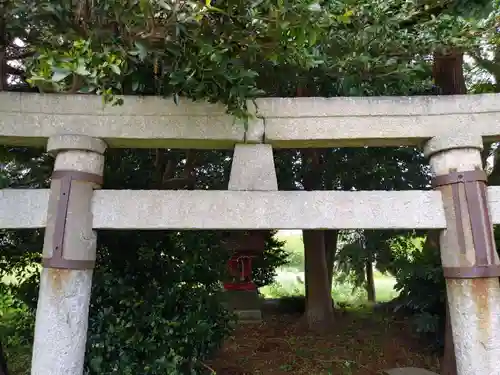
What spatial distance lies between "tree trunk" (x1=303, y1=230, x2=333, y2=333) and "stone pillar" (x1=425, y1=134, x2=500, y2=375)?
437 centimetres

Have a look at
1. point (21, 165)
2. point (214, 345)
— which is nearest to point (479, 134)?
point (214, 345)

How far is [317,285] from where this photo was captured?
6.95m

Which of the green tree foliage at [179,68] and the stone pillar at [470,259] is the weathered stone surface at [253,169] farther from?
the stone pillar at [470,259]

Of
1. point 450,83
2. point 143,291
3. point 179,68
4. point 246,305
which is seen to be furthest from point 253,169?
point 246,305

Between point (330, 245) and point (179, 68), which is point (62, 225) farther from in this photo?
point (330, 245)

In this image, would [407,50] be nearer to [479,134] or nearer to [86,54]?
[479,134]

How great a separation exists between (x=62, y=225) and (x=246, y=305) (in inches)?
235

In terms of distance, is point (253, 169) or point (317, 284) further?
point (317, 284)

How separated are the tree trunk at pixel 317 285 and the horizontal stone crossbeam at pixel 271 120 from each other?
4.40 metres

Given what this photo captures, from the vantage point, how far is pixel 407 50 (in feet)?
9.93

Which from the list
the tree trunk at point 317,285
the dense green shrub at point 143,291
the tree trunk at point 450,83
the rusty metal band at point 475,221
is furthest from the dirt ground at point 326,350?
the rusty metal band at point 475,221

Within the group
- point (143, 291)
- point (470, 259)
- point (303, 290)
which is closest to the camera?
point (470, 259)

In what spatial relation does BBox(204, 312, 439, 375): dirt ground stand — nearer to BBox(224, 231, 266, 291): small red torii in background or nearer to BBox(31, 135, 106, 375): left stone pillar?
BBox(224, 231, 266, 291): small red torii in background

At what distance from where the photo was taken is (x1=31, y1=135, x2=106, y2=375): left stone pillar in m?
2.33
